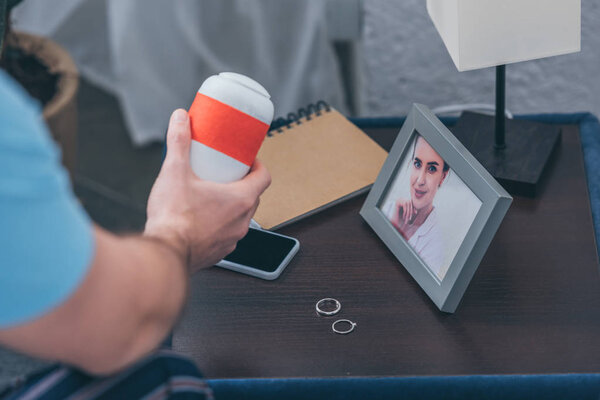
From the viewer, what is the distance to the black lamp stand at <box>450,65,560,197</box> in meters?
0.81

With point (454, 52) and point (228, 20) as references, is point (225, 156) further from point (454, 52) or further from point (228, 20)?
point (228, 20)

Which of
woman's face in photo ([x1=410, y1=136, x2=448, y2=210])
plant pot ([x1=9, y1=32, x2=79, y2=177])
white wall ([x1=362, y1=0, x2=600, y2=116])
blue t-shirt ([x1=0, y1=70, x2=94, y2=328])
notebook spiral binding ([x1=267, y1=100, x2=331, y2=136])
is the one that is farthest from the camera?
plant pot ([x1=9, y1=32, x2=79, y2=177])

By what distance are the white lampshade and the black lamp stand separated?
8 centimetres

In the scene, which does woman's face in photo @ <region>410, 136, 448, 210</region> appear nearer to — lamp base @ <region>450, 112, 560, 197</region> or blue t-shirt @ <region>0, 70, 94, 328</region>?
lamp base @ <region>450, 112, 560, 197</region>

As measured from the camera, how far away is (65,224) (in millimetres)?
366

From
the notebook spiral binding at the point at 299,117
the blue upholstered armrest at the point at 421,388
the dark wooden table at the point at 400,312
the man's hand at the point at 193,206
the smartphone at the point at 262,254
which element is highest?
the man's hand at the point at 193,206

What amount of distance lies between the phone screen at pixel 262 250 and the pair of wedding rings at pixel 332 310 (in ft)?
0.23

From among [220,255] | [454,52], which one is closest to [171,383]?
[220,255]

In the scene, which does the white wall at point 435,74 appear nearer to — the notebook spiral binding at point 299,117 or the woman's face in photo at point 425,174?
the notebook spiral binding at point 299,117

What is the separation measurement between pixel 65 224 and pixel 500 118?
1.98ft

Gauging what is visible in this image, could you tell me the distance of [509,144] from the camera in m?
0.86

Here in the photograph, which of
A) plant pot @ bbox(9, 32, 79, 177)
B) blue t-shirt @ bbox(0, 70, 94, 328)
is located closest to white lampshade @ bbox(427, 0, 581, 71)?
blue t-shirt @ bbox(0, 70, 94, 328)

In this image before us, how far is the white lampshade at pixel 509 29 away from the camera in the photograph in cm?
70

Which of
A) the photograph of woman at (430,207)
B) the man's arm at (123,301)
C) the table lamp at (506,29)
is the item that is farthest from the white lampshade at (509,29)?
the man's arm at (123,301)
